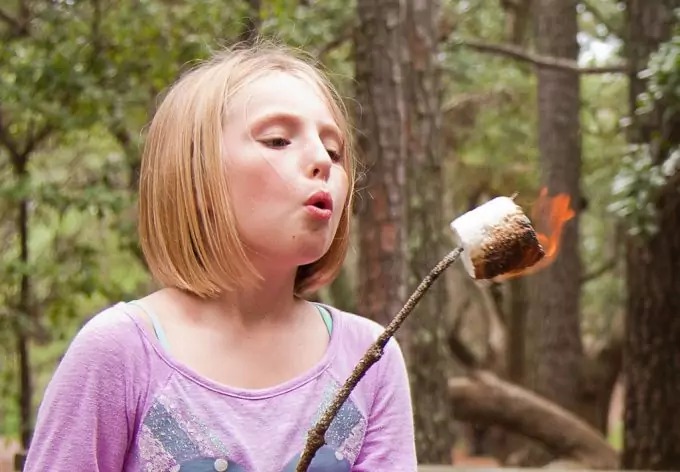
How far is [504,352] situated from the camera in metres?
11.5

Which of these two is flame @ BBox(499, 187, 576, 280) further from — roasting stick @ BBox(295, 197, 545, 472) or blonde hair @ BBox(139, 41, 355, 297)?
blonde hair @ BBox(139, 41, 355, 297)

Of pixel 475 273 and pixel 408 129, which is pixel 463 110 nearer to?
pixel 408 129

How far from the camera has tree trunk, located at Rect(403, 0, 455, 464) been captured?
425cm

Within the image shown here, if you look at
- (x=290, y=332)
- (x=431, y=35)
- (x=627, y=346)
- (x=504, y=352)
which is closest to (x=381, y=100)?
(x=431, y=35)

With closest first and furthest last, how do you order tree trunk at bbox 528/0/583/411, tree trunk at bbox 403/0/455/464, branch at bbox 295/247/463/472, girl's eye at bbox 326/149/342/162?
branch at bbox 295/247/463/472 → girl's eye at bbox 326/149/342/162 → tree trunk at bbox 403/0/455/464 → tree trunk at bbox 528/0/583/411

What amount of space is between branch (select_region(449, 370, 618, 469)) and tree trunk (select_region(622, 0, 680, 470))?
68.8 inches

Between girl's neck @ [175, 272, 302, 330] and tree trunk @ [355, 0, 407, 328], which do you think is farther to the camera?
tree trunk @ [355, 0, 407, 328]

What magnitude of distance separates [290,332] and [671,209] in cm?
375

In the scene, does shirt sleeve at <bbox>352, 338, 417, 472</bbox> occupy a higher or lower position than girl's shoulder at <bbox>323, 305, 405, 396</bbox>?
lower

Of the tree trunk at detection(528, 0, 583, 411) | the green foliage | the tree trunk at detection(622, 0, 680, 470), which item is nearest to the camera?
the green foliage

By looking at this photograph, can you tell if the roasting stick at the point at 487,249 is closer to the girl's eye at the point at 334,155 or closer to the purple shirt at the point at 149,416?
the purple shirt at the point at 149,416

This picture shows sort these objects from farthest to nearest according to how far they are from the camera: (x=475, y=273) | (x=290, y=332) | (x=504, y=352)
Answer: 1. (x=504, y=352)
2. (x=290, y=332)
3. (x=475, y=273)

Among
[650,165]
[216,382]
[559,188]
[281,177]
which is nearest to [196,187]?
[281,177]

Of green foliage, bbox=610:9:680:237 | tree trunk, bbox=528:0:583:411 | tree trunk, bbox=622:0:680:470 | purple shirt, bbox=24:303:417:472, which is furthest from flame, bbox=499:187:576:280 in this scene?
tree trunk, bbox=528:0:583:411
